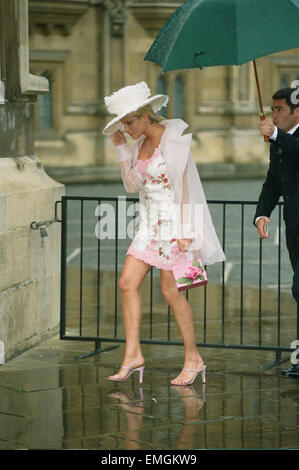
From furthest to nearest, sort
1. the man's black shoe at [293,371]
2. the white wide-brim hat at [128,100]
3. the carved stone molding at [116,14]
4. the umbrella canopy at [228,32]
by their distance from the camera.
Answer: the carved stone molding at [116,14] < the man's black shoe at [293,371] < the white wide-brim hat at [128,100] < the umbrella canopy at [228,32]

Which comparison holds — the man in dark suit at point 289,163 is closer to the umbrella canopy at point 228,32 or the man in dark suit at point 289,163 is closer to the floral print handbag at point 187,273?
the umbrella canopy at point 228,32

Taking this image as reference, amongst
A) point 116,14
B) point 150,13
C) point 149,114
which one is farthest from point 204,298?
point 150,13

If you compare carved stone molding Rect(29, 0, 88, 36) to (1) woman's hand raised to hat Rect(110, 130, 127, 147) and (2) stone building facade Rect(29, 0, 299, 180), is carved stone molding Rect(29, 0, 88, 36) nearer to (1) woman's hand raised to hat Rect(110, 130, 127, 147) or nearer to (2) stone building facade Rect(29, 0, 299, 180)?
(2) stone building facade Rect(29, 0, 299, 180)

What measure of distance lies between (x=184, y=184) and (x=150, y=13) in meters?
25.9

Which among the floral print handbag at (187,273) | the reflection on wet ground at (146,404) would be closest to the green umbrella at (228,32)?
the floral print handbag at (187,273)

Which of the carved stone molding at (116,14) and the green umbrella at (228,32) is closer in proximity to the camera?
the green umbrella at (228,32)

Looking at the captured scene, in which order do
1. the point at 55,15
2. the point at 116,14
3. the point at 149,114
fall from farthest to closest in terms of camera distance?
the point at 116,14, the point at 55,15, the point at 149,114

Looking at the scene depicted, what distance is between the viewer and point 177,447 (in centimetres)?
556

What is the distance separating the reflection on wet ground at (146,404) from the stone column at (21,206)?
29 cm

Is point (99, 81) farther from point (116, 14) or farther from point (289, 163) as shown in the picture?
point (289, 163)

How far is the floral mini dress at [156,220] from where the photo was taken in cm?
686

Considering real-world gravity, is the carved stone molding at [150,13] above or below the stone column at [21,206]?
above

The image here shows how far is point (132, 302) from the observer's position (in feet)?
22.8
